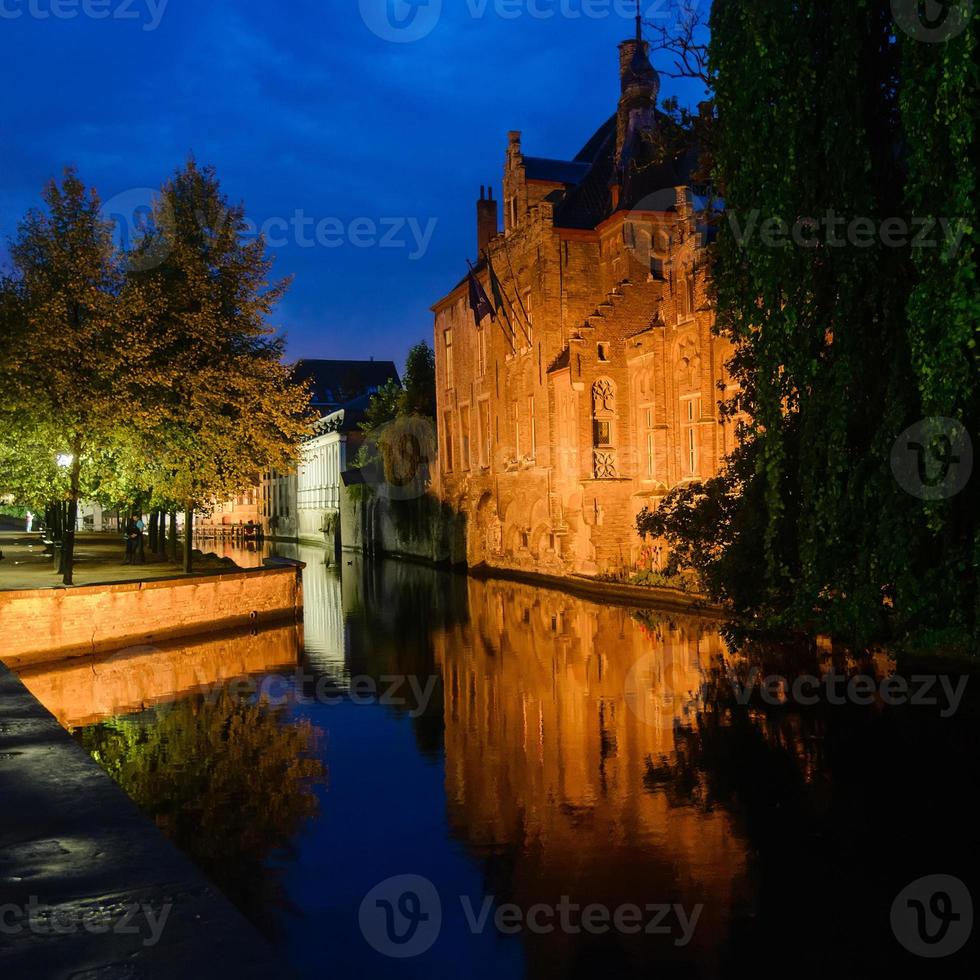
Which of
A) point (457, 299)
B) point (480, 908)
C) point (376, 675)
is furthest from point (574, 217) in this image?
point (480, 908)

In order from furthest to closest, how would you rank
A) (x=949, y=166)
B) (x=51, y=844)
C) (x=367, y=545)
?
(x=367, y=545) < (x=949, y=166) < (x=51, y=844)

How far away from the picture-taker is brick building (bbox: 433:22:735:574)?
3014cm

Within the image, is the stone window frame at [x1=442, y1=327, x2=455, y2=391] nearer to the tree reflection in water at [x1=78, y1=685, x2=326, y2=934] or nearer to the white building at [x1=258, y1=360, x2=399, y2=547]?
the white building at [x1=258, y1=360, x2=399, y2=547]

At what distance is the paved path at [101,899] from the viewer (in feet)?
12.7

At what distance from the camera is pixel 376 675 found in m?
17.8

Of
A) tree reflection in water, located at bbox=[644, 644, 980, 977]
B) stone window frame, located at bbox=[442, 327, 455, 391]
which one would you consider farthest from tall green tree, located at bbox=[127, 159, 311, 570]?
stone window frame, located at bbox=[442, 327, 455, 391]

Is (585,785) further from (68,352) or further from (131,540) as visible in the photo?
(131,540)

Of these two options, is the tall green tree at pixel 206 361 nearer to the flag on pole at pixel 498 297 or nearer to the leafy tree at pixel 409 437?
the flag on pole at pixel 498 297

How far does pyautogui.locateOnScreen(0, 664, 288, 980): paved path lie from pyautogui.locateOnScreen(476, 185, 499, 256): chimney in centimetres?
4205

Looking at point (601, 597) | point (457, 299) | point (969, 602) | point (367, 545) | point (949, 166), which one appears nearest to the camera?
point (949, 166)

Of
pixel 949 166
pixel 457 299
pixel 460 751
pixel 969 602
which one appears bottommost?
pixel 460 751

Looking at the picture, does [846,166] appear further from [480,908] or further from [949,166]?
[480,908]

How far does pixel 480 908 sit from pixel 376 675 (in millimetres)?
10678

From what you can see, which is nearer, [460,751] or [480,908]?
[480,908]
